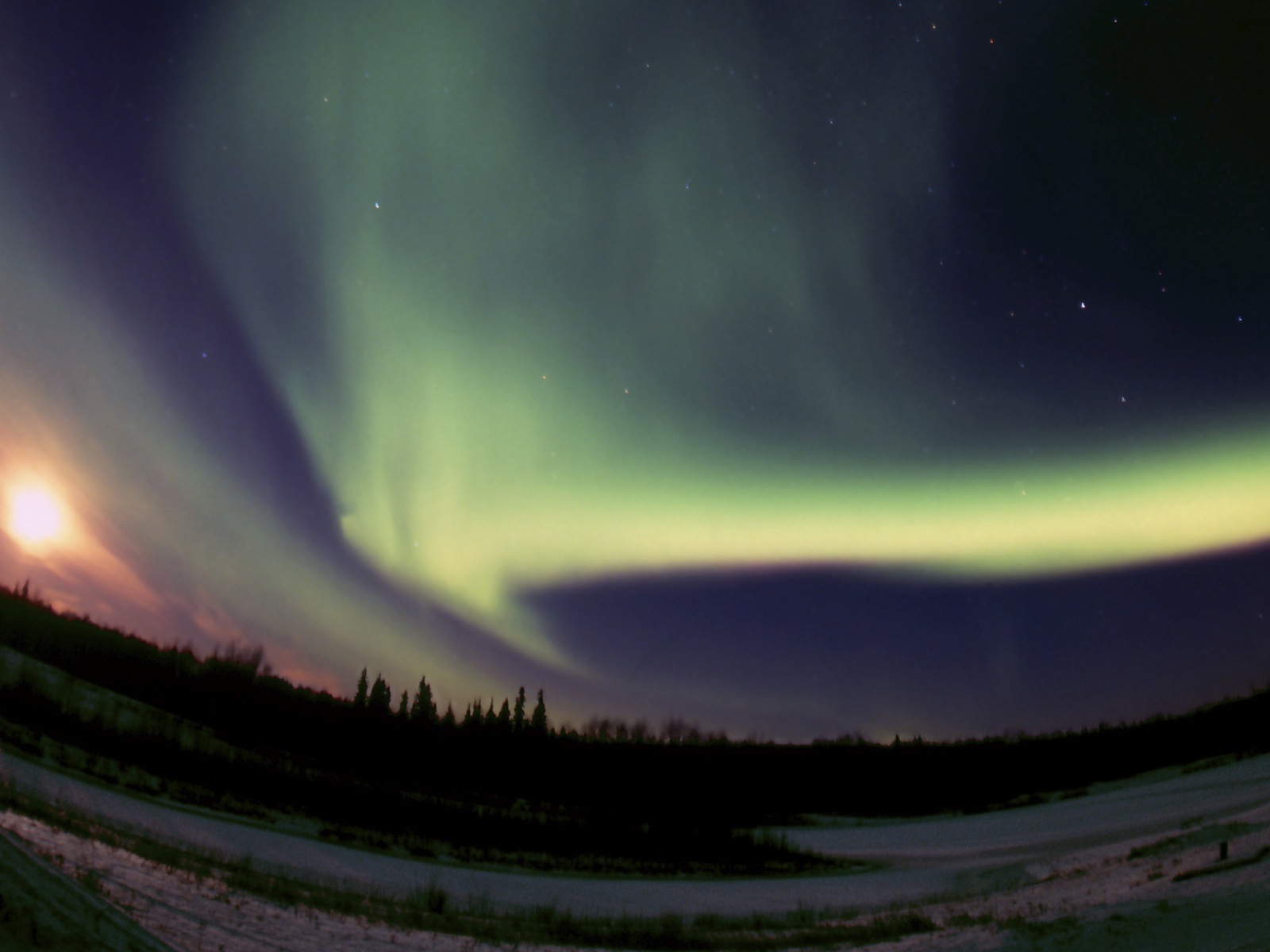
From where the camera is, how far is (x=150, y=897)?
9.95 metres

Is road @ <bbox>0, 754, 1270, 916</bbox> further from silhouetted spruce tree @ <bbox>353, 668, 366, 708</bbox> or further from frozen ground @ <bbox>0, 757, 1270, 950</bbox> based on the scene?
silhouetted spruce tree @ <bbox>353, 668, 366, 708</bbox>

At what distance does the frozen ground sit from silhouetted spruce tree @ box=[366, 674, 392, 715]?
279ft

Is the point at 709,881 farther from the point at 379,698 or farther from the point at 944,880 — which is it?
the point at 379,698

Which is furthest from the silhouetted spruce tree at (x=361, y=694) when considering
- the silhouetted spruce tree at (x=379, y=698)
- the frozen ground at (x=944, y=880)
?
the frozen ground at (x=944, y=880)

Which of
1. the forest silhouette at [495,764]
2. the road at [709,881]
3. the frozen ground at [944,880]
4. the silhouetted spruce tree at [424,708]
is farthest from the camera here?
the silhouetted spruce tree at [424,708]

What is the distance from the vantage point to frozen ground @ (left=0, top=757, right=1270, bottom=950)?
8641 mm

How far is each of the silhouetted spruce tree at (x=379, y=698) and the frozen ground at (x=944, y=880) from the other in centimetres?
8489

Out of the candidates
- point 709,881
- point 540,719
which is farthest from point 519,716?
point 709,881

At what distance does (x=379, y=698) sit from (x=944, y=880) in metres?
117

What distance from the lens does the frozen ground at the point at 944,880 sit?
864 centimetres

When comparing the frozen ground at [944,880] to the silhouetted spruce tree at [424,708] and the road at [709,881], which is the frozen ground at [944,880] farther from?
the silhouetted spruce tree at [424,708]

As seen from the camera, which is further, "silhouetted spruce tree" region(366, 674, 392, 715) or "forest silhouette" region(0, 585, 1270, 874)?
"silhouetted spruce tree" region(366, 674, 392, 715)

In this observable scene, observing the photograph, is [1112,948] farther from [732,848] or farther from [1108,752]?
[1108,752]

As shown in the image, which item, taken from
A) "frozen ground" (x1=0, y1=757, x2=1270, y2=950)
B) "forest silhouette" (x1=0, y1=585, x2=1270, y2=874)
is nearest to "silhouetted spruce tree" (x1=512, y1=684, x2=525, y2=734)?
"forest silhouette" (x1=0, y1=585, x2=1270, y2=874)
